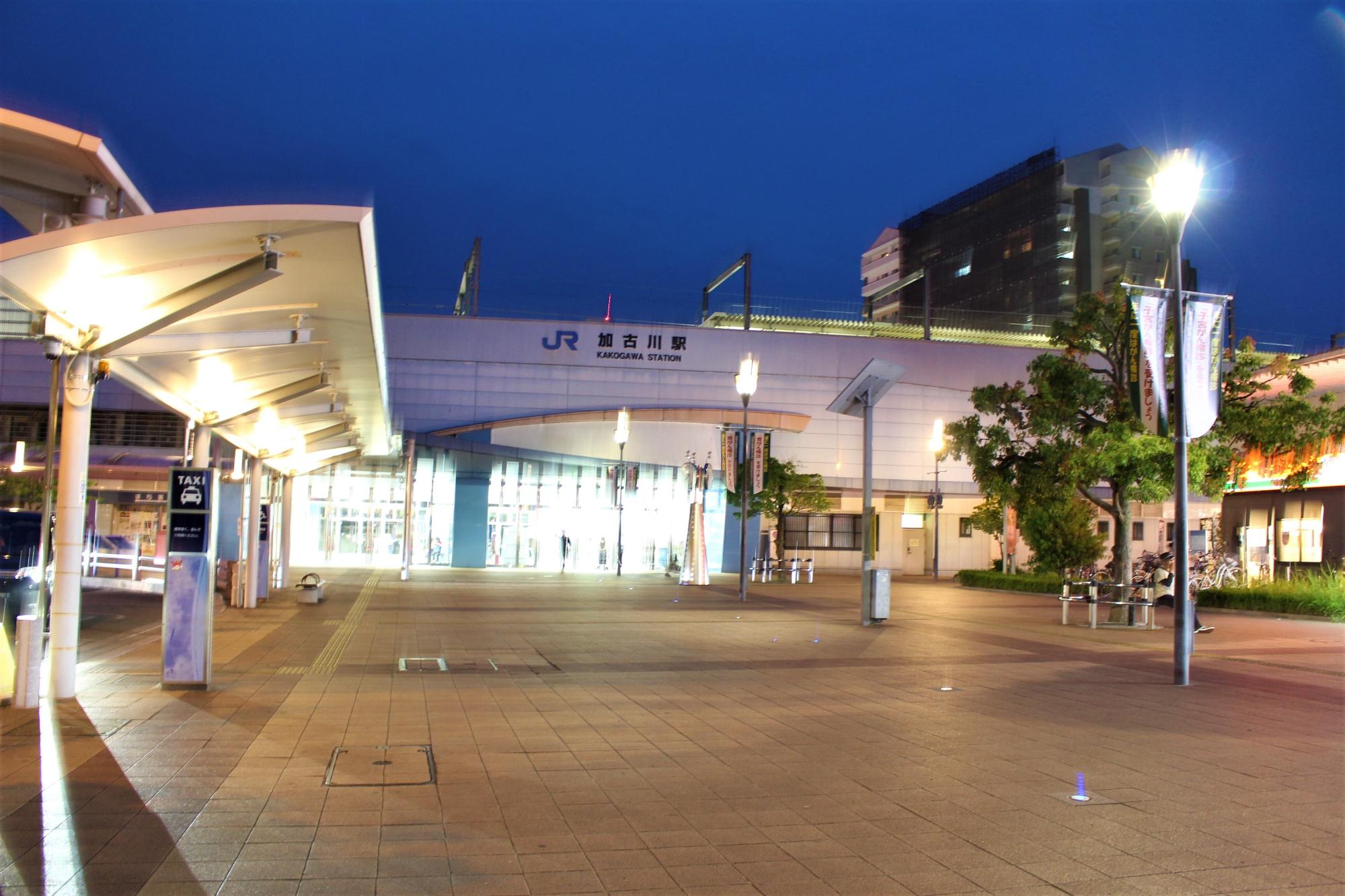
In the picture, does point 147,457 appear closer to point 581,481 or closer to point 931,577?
point 581,481

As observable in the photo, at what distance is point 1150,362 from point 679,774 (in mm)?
8730

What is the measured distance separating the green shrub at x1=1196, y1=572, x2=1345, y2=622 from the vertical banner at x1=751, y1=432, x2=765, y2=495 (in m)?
12.1

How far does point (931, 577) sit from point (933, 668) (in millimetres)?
35465

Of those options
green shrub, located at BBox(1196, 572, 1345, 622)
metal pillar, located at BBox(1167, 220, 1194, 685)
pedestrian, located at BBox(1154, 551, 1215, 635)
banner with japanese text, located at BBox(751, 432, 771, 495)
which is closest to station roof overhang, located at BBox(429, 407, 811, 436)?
banner with japanese text, located at BBox(751, 432, 771, 495)

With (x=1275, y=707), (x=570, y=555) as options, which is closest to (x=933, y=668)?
(x=1275, y=707)

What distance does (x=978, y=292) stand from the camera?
3839 inches

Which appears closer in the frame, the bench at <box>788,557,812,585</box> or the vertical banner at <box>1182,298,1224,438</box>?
the vertical banner at <box>1182,298,1224,438</box>

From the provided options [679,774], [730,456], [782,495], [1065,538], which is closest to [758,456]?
[730,456]

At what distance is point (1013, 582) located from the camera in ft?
111

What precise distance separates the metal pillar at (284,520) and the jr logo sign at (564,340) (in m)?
24.2

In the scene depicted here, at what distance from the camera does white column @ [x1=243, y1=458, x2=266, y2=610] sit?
64.2 ft

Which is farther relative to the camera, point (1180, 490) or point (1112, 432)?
point (1112, 432)

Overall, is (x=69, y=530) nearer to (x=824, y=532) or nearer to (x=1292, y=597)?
(x=1292, y=597)

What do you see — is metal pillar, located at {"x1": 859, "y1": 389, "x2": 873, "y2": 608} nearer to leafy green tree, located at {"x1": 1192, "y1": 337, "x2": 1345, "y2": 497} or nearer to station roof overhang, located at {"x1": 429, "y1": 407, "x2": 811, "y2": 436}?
leafy green tree, located at {"x1": 1192, "y1": 337, "x2": 1345, "y2": 497}
